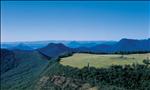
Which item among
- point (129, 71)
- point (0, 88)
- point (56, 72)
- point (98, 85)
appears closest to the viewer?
point (98, 85)

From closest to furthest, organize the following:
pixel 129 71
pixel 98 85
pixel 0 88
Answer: pixel 98 85 → pixel 129 71 → pixel 0 88

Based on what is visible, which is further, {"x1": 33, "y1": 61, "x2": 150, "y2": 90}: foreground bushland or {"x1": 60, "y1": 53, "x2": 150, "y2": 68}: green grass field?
{"x1": 60, "y1": 53, "x2": 150, "y2": 68}: green grass field

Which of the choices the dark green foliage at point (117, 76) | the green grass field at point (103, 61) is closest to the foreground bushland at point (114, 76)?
the dark green foliage at point (117, 76)

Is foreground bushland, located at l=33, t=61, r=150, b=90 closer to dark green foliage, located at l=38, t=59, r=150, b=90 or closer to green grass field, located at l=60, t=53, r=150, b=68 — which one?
dark green foliage, located at l=38, t=59, r=150, b=90

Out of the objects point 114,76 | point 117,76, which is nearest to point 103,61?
point 117,76

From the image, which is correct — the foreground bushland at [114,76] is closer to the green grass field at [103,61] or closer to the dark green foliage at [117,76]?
the dark green foliage at [117,76]

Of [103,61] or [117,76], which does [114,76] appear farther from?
[103,61]

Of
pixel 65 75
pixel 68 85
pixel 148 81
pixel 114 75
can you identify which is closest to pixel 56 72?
pixel 65 75

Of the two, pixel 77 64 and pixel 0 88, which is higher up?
pixel 77 64

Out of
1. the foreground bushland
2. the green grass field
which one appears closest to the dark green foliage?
the foreground bushland

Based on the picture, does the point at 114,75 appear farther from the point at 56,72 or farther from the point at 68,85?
the point at 56,72

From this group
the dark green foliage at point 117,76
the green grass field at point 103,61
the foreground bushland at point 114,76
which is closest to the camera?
the foreground bushland at point 114,76
